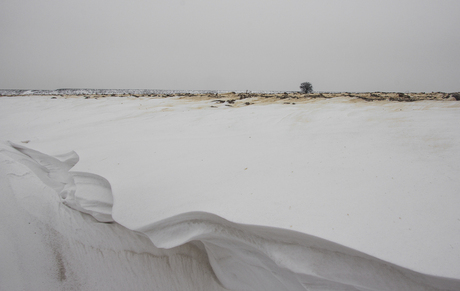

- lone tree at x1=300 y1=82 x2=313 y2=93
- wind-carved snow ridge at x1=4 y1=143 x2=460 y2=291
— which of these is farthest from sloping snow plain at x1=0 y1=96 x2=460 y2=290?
lone tree at x1=300 y1=82 x2=313 y2=93

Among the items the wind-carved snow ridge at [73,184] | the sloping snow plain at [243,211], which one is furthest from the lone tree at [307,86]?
the wind-carved snow ridge at [73,184]

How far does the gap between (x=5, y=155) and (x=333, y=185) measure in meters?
3.25

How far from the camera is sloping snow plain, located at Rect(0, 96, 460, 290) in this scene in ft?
3.19

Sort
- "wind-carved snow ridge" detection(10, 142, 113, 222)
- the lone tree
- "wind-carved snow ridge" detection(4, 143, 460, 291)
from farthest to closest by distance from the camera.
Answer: the lone tree, "wind-carved snow ridge" detection(10, 142, 113, 222), "wind-carved snow ridge" detection(4, 143, 460, 291)

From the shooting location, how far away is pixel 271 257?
106 cm

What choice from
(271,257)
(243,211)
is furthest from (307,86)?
(271,257)

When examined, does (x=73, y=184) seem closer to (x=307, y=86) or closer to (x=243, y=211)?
(x=243, y=211)

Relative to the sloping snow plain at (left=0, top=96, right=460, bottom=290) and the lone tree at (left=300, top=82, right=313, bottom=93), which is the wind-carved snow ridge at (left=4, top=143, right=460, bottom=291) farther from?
the lone tree at (left=300, top=82, right=313, bottom=93)

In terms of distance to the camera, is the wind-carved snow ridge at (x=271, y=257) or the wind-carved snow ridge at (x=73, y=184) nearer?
the wind-carved snow ridge at (x=271, y=257)

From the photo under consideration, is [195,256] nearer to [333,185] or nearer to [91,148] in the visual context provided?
[333,185]

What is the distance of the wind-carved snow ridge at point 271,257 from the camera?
91 centimetres

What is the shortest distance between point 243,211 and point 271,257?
0.28 m

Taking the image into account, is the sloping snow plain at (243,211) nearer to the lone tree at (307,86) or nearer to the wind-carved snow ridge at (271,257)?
the wind-carved snow ridge at (271,257)

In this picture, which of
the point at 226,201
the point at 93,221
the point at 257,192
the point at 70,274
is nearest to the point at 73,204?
the point at 93,221
